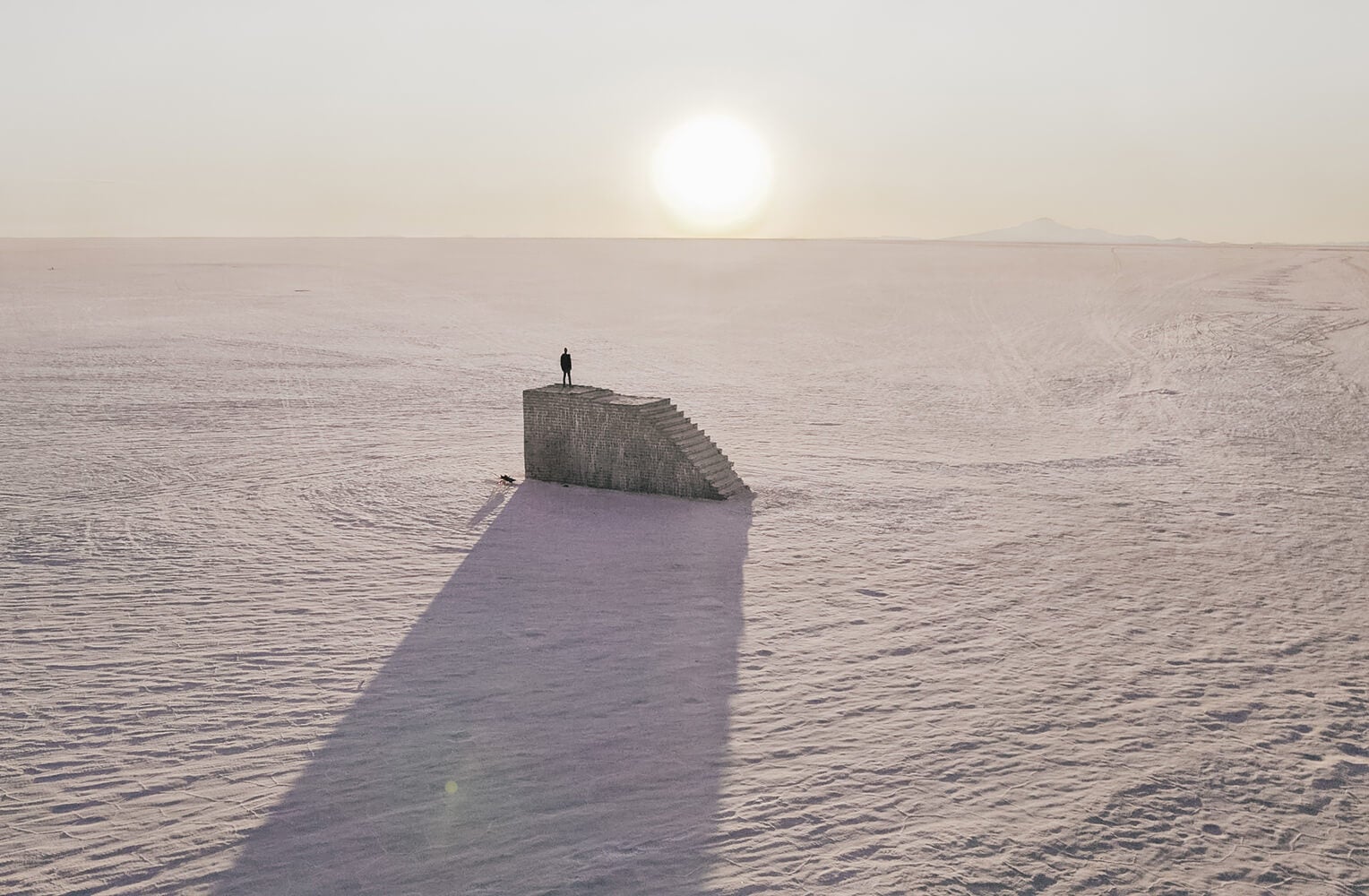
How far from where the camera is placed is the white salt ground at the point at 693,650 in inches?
302

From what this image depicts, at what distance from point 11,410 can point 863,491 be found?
2060 cm

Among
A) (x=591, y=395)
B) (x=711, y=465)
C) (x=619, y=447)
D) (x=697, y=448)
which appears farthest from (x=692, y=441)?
(x=591, y=395)

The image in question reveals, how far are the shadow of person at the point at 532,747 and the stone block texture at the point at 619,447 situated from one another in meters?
3.57

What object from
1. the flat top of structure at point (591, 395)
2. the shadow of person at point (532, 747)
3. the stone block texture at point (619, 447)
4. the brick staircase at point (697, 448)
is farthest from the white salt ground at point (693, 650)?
the flat top of structure at point (591, 395)

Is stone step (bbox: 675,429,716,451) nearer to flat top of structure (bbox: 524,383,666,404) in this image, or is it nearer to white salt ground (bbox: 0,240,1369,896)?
Answer: flat top of structure (bbox: 524,383,666,404)

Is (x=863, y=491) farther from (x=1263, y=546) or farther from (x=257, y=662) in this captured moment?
(x=257, y=662)

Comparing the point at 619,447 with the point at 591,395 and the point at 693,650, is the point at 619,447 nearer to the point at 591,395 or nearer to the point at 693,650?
the point at 591,395

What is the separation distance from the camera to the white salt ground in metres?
7.66

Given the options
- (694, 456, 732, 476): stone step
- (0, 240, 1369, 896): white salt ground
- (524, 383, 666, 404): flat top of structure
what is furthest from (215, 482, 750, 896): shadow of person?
(524, 383, 666, 404): flat top of structure

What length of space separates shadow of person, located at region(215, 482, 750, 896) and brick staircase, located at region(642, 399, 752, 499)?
356 centimetres

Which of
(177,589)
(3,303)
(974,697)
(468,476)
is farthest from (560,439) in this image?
(3,303)

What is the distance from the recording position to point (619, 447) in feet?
58.7

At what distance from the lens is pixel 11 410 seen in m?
24.0

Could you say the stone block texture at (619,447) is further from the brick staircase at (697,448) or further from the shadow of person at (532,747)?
the shadow of person at (532,747)
